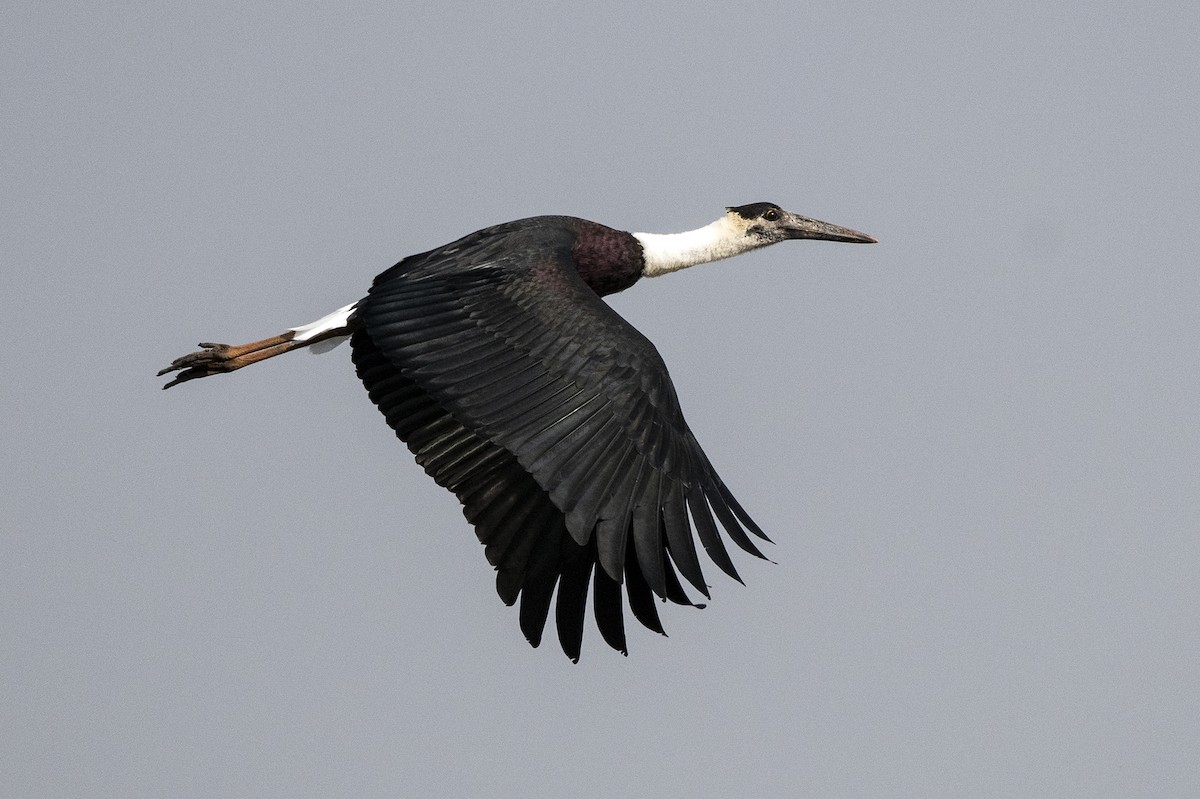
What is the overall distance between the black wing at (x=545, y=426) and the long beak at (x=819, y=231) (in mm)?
2889

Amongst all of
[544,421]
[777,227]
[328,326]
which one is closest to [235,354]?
[328,326]

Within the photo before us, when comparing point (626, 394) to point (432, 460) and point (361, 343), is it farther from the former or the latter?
point (361, 343)

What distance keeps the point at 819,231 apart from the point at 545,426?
5.06 m

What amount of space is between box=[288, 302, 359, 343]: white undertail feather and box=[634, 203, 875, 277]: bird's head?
2313 millimetres

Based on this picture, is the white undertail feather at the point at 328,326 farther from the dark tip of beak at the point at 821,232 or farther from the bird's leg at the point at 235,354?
the dark tip of beak at the point at 821,232

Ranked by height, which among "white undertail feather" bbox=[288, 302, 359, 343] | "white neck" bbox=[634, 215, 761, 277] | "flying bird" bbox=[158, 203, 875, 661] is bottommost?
"flying bird" bbox=[158, 203, 875, 661]

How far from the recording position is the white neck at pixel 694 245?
12.9m

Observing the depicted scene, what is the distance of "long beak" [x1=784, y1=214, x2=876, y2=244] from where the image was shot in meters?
13.9

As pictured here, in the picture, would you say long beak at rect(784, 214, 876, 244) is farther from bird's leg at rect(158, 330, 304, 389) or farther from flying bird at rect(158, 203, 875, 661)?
bird's leg at rect(158, 330, 304, 389)

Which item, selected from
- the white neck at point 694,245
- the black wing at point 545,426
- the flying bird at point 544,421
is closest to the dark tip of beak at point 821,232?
the white neck at point 694,245

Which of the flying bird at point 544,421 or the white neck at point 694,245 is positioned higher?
the white neck at point 694,245

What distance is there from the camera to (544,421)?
9633 millimetres

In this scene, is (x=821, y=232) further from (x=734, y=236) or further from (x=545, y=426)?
(x=545, y=426)

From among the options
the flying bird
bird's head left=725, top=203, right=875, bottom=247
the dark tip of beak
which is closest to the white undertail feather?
the flying bird
